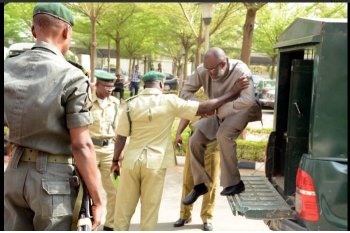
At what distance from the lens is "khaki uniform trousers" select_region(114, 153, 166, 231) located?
4.18 meters

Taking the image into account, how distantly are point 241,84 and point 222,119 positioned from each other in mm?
632

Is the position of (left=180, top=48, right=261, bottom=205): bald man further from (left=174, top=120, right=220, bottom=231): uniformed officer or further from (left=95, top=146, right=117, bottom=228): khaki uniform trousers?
(left=95, top=146, right=117, bottom=228): khaki uniform trousers

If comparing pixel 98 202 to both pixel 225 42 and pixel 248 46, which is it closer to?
pixel 248 46

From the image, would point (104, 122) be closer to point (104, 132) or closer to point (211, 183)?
point (104, 132)

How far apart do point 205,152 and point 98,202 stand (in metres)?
2.53

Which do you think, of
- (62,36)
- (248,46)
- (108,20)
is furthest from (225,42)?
(62,36)

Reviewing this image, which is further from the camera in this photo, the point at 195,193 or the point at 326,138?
the point at 195,193

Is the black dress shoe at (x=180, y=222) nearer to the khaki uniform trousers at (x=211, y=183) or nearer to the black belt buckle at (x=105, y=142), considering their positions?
the khaki uniform trousers at (x=211, y=183)

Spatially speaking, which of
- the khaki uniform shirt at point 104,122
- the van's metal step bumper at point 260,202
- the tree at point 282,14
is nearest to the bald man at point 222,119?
the van's metal step bumper at point 260,202

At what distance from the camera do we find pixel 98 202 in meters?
2.55

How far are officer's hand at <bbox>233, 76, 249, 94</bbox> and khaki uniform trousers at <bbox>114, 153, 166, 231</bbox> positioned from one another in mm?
1050

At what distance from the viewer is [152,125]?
13.8 ft

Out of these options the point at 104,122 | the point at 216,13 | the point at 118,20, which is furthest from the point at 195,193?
the point at 118,20

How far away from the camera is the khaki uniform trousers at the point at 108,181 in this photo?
16.0ft
